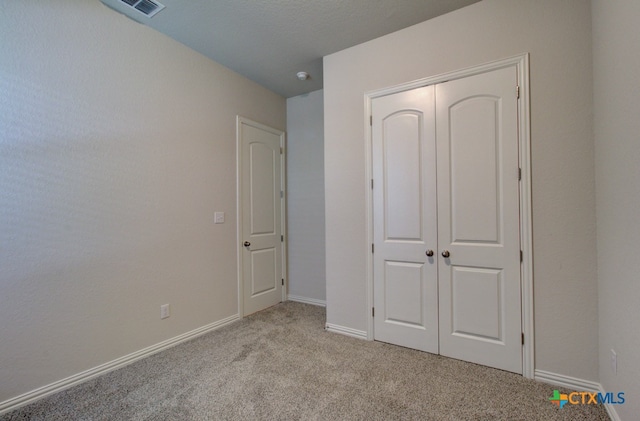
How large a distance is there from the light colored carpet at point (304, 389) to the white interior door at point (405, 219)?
0.25m

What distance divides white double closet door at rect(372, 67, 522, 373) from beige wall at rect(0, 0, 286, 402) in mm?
1759

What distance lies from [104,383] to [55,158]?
62.5 inches

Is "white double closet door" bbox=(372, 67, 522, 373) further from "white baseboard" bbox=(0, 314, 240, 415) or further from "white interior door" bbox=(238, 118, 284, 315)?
"white baseboard" bbox=(0, 314, 240, 415)

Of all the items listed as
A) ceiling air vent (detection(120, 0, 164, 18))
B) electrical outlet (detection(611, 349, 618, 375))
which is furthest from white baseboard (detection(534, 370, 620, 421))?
ceiling air vent (detection(120, 0, 164, 18))

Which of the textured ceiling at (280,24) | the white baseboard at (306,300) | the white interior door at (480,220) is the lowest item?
the white baseboard at (306,300)

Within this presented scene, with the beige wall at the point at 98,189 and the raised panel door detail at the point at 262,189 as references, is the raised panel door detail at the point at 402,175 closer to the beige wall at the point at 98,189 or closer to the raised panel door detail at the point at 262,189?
the raised panel door detail at the point at 262,189

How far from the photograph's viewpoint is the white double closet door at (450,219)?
6.46 feet

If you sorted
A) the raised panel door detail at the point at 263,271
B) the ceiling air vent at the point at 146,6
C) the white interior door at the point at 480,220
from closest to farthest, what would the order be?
the white interior door at the point at 480,220 < the ceiling air vent at the point at 146,6 < the raised panel door detail at the point at 263,271

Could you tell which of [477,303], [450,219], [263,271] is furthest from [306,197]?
[477,303]

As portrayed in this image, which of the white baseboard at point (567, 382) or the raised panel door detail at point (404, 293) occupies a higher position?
the raised panel door detail at point (404, 293)

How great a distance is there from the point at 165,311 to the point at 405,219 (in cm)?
226

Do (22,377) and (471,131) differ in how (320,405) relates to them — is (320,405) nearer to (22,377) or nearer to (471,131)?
(22,377)

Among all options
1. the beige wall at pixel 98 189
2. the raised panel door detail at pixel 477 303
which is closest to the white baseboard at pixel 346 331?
the raised panel door detail at pixel 477 303

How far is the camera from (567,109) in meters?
1.78
